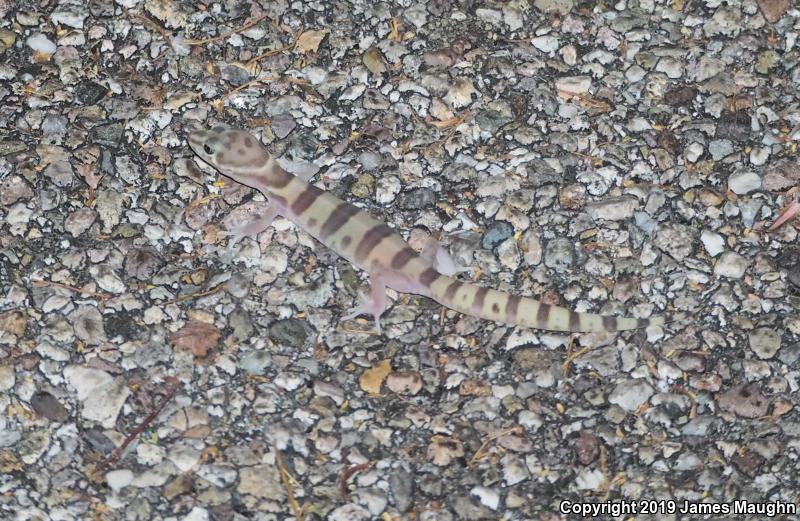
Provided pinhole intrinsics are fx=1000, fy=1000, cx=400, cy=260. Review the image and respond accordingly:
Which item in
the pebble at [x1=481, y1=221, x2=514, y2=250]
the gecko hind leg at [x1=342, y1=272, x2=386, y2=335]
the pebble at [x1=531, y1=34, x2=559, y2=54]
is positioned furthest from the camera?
the pebble at [x1=531, y1=34, x2=559, y2=54]

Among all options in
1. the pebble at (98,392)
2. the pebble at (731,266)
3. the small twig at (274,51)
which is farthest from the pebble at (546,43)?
the pebble at (98,392)

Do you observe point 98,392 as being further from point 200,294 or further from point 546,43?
point 546,43

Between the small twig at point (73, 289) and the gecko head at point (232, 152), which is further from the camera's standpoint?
the gecko head at point (232, 152)

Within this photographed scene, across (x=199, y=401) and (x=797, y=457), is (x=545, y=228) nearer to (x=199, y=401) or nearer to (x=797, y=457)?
(x=797, y=457)

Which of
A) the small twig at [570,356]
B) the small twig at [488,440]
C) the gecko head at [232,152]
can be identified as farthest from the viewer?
the gecko head at [232,152]

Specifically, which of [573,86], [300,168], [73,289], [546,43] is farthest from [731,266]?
[73,289]

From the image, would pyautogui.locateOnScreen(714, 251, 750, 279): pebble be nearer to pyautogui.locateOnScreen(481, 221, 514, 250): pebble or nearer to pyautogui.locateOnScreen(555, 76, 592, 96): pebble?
pyautogui.locateOnScreen(481, 221, 514, 250): pebble

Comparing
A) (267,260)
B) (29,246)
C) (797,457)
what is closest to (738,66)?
(797,457)

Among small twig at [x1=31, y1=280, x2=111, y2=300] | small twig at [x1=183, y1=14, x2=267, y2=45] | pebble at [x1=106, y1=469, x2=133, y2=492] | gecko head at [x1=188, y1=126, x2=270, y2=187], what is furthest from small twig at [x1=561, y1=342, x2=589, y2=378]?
small twig at [x1=183, y1=14, x2=267, y2=45]

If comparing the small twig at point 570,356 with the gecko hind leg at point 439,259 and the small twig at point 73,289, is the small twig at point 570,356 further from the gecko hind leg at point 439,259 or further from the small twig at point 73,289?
the small twig at point 73,289
